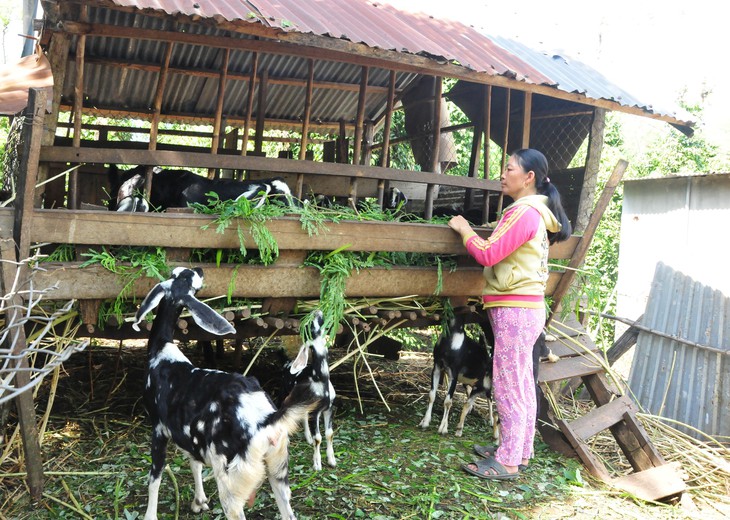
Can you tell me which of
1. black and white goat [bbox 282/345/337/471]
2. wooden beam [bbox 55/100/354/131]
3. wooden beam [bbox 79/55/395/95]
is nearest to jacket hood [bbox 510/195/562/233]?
black and white goat [bbox 282/345/337/471]

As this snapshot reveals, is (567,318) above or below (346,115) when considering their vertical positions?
below

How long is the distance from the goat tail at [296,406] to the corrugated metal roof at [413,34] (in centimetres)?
273

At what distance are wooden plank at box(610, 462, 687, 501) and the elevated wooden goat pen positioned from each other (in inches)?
66.9

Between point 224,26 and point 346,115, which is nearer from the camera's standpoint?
point 224,26

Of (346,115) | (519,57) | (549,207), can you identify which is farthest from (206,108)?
(549,207)

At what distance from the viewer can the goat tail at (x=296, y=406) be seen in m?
3.64

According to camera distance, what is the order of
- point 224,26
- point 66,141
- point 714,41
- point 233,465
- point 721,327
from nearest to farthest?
point 233,465, point 224,26, point 66,141, point 721,327, point 714,41

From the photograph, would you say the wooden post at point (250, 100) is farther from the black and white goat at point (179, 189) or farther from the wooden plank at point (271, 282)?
the wooden plank at point (271, 282)

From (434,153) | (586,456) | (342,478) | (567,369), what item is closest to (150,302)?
(342,478)

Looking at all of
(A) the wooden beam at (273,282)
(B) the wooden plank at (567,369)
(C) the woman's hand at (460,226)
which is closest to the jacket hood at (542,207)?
(C) the woman's hand at (460,226)

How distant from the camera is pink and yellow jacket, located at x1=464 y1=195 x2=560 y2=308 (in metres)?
5.04

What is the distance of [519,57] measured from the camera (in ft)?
22.9

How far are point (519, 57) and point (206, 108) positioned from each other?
5.30 metres

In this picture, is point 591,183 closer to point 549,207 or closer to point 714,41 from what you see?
point 549,207
